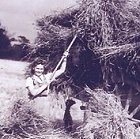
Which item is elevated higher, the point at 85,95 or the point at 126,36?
the point at 126,36

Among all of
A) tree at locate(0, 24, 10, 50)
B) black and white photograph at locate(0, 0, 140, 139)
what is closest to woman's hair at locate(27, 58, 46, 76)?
black and white photograph at locate(0, 0, 140, 139)

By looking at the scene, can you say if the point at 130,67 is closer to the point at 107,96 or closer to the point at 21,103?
the point at 107,96

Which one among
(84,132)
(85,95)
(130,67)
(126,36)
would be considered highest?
(126,36)

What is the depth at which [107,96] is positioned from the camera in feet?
22.9

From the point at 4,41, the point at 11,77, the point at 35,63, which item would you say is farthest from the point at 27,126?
the point at 4,41

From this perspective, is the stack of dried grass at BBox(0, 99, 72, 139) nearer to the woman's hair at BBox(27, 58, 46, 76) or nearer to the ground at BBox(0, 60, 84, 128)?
the woman's hair at BBox(27, 58, 46, 76)

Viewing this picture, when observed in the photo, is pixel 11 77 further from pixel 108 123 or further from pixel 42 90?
pixel 108 123

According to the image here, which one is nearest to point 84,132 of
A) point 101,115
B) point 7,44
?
point 101,115

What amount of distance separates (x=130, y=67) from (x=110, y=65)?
37cm

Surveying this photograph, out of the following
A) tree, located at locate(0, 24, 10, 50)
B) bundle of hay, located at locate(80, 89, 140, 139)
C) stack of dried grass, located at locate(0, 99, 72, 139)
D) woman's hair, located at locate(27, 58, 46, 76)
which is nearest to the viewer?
bundle of hay, located at locate(80, 89, 140, 139)

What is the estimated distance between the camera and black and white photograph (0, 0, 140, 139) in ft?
22.5

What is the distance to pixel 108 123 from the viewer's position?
6531mm

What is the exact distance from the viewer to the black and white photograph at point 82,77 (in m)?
6.87

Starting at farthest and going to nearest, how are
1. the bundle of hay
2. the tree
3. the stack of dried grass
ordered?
the tree
the stack of dried grass
the bundle of hay
